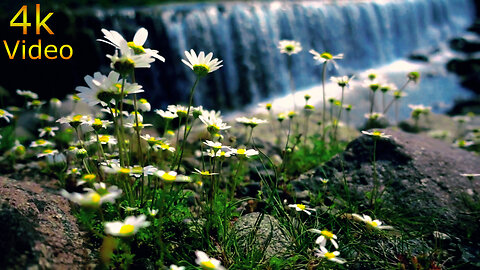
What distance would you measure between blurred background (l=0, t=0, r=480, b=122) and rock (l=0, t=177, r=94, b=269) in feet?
14.6

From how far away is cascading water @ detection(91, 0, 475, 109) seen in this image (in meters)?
7.47

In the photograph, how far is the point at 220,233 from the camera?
1699 mm

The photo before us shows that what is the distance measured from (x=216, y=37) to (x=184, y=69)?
3.10 ft

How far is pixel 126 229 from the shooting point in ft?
3.56

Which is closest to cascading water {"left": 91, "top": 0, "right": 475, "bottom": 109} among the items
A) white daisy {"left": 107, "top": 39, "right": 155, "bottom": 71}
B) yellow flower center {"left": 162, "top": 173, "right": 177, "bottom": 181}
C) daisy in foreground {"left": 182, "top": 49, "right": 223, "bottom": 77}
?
daisy in foreground {"left": 182, "top": 49, "right": 223, "bottom": 77}

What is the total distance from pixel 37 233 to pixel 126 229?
0.50 metres

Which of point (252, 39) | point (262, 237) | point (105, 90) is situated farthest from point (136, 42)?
point (252, 39)

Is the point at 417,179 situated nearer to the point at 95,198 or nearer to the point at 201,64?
the point at 201,64

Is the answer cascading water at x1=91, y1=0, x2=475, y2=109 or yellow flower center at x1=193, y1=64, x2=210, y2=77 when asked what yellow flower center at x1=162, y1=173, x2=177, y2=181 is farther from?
cascading water at x1=91, y1=0, x2=475, y2=109

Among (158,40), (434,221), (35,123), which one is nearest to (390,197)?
(434,221)

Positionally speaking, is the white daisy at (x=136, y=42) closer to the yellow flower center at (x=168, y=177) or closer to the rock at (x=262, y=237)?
the yellow flower center at (x=168, y=177)

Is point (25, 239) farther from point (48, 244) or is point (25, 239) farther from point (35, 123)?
point (35, 123)

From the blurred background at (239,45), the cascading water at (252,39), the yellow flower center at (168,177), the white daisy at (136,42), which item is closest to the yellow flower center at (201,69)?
the white daisy at (136,42)

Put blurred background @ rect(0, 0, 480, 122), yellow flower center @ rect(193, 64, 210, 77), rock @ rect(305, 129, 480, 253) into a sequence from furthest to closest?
blurred background @ rect(0, 0, 480, 122), rock @ rect(305, 129, 480, 253), yellow flower center @ rect(193, 64, 210, 77)
